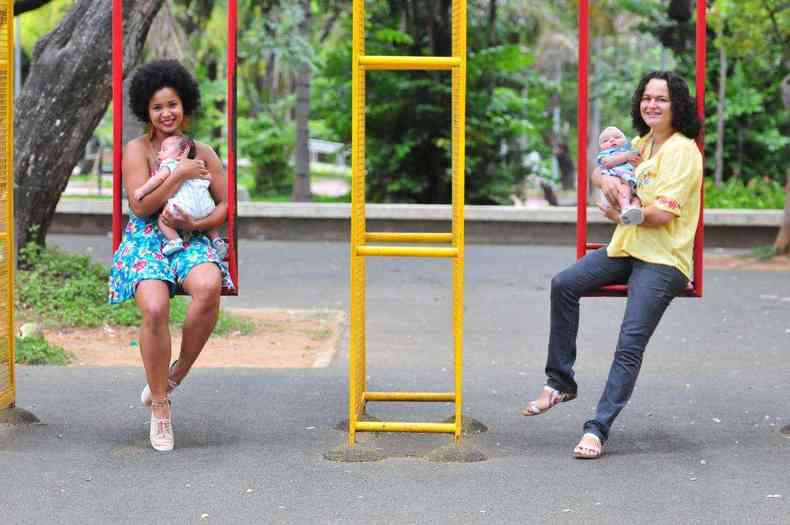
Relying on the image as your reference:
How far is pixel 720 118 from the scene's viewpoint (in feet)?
67.7

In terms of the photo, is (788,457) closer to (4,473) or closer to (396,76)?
(4,473)

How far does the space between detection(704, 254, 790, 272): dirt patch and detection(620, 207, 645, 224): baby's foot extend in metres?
9.86

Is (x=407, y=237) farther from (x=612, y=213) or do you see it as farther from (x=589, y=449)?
(x=589, y=449)

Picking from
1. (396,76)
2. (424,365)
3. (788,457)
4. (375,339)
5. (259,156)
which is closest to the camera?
(788,457)

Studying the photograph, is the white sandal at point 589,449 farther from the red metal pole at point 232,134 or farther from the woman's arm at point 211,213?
the woman's arm at point 211,213

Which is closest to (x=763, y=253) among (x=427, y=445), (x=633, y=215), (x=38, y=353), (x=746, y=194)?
(x=746, y=194)

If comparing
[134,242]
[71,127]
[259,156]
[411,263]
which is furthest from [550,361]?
[259,156]

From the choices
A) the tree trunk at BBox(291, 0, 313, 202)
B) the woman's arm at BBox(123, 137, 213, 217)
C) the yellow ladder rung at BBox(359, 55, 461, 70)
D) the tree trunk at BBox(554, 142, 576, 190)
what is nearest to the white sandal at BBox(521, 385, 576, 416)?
the yellow ladder rung at BBox(359, 55, 461, 70)

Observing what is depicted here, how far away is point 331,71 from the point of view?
67.5ft

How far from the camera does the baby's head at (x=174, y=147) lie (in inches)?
220

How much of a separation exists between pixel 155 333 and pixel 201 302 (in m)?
0.24

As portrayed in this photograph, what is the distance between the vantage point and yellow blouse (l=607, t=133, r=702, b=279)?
545 centimetres

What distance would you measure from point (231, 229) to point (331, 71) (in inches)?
598

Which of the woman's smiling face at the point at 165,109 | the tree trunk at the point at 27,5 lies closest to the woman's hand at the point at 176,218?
the woman's smiling face at the point at 165,109
